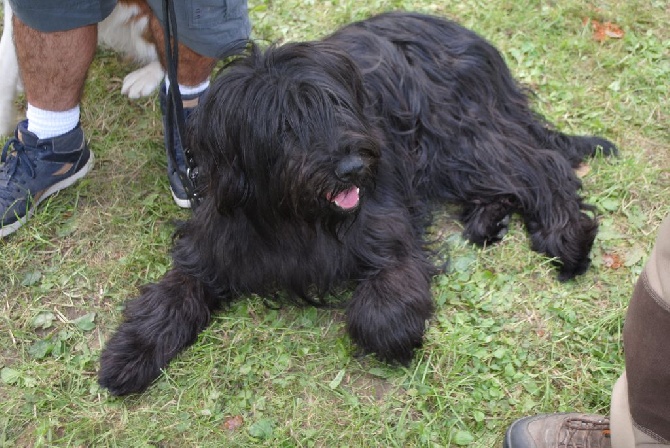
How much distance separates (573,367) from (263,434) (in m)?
1.19

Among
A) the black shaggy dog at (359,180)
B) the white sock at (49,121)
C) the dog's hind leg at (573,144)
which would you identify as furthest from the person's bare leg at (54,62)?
the dog's hind leg at (573,144)

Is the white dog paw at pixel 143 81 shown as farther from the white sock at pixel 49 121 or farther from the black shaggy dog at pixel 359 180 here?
the black shaggy dog at pixel 359 180

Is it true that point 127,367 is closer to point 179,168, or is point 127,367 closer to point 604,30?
point 179,168

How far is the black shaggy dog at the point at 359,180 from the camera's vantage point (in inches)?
98.3

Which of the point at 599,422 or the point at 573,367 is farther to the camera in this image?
the point at 573,367

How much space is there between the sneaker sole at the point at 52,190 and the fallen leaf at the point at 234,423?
141 cm

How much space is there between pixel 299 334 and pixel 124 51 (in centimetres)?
194

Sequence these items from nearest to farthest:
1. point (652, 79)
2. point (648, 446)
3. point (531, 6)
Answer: point (648, 446) → point (652, 79) → point (531, 6)

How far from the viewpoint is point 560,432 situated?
249 cm

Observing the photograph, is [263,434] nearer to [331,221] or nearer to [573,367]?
[331,221]

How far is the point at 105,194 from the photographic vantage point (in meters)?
3.62

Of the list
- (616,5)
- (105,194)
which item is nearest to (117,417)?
(105,194)

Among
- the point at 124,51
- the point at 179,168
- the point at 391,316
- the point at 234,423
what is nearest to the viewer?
the point at 234,423

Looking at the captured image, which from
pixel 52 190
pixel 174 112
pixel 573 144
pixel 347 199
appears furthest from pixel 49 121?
pixel 573 144
